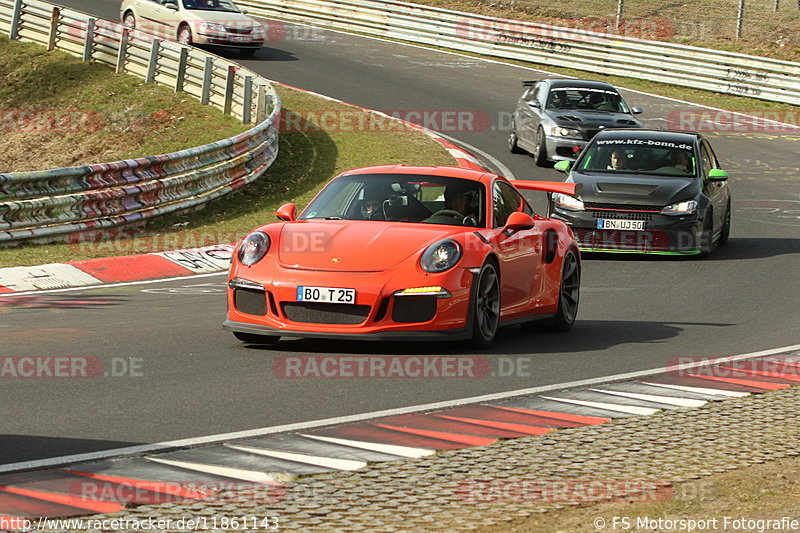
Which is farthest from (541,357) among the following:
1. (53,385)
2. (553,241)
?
(53,385)

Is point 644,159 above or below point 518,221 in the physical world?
below

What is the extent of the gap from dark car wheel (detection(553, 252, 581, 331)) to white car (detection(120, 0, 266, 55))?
24.7 metres

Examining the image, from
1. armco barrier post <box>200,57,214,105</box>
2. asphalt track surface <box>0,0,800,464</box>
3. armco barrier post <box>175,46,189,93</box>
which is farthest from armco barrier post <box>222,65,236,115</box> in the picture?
asphalt track surface <box>0,0,800,464</box>

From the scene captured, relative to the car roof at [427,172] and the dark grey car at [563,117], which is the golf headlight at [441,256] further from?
the dark grey car at [563,117]

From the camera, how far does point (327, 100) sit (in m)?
30.5

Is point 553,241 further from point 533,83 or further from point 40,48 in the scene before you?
point 40,48

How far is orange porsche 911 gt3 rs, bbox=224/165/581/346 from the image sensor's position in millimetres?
9492

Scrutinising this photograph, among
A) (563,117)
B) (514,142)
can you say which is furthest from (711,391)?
(514,142)

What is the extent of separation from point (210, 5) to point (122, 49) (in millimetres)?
5765

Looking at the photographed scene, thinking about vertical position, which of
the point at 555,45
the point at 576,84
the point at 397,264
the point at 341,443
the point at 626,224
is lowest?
the point at 555,45

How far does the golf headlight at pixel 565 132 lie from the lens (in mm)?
24297

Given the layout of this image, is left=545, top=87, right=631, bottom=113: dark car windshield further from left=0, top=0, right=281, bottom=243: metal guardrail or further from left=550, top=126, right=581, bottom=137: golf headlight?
left=0, top=0, right=281, bottom=243: metal guardrail

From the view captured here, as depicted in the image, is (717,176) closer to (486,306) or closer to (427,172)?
(427,172)

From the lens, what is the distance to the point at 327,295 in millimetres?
9453
